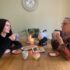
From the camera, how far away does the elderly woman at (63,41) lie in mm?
1809

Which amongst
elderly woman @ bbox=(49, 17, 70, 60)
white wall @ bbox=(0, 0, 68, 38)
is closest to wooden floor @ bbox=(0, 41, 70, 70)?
elderly woman @ bbox=(49, 17, 70, 60)

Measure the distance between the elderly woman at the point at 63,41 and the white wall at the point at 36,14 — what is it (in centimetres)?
267

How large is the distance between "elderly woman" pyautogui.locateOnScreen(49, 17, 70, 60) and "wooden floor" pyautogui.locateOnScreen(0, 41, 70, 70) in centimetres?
10

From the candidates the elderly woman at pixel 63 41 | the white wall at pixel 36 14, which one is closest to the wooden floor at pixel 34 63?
the elderly woman at pixel 63 41

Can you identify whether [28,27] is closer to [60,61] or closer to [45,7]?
[45,7]

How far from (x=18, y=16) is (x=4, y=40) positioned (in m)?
2.73

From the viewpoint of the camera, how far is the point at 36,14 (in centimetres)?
484

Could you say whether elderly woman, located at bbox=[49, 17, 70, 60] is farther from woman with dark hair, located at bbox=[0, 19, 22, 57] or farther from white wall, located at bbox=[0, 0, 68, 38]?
white wall, located at bbox=[0, 0, 68, 38]

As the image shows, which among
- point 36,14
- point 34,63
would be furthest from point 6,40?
point 36,14

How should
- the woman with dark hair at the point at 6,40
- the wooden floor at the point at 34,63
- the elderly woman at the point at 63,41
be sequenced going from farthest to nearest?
the woman with dark hair at the point at 6,40, the elderly woman at the point at 63,41, the wooden floor at the point at 34,63

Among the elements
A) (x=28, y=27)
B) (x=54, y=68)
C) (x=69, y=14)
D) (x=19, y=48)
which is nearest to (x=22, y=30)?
(x=28, y=27)

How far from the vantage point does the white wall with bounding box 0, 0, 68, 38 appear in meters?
4.79

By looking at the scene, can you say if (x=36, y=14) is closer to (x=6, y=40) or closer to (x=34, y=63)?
(x=6, y=40)

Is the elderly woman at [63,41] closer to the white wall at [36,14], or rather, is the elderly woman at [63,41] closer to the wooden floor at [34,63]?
the wooden floor at [34,63]
